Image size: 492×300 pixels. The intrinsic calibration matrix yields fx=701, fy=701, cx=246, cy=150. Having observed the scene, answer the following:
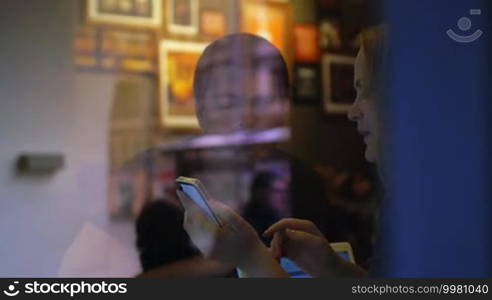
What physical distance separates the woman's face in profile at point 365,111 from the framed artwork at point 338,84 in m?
0.01

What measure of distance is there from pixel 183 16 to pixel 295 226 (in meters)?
0.60

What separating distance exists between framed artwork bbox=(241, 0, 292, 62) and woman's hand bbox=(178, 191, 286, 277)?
0.43m

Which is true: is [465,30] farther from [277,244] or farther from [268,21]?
[277,244]

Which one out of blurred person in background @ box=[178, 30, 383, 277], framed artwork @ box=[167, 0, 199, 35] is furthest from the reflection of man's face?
framed artwork @ box=[167, 0, 199, 35]

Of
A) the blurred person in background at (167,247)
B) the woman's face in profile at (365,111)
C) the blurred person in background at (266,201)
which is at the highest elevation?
the woman's face in profile at (365,111)

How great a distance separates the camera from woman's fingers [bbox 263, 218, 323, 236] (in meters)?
1.72

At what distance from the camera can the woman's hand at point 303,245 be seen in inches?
67.2

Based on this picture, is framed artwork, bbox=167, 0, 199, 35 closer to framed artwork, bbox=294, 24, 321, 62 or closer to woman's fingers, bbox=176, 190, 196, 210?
framed artwork, bbox=294, 24, 321, 62

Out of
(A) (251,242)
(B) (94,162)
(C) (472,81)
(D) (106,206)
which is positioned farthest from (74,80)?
(C) (472,81)

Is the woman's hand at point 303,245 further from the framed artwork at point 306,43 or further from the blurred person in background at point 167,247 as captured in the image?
the framed artwork at point 306,43

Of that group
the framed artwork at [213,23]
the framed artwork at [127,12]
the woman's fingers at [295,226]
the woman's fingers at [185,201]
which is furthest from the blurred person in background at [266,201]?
the framed artwork at [127,12]

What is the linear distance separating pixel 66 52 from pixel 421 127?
2.96ft

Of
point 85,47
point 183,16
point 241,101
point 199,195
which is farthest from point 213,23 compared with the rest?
point 199,195

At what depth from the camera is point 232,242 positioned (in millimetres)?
1622
